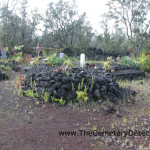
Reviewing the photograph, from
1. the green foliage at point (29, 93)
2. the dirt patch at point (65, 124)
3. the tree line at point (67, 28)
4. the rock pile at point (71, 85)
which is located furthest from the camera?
the tree line at point (67, 28)

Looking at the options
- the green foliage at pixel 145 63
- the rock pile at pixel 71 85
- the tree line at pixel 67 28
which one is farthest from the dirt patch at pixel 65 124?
the tree line at pixel 67 28

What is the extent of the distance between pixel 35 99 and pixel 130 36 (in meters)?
15.5

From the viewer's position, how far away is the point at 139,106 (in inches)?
144

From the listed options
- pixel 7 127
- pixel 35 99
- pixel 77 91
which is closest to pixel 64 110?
pixel 77 91

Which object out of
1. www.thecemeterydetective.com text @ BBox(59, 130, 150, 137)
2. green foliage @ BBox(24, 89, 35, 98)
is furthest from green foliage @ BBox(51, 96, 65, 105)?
www.thecemeterydetective.com text @ BBox(59, 130, 150, 137)

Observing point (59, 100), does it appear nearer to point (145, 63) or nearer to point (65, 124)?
point (65, 124)

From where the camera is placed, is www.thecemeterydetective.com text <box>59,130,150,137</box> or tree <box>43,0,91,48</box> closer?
www.thecemeterydetective.com text <box>59,130,150,137</box>

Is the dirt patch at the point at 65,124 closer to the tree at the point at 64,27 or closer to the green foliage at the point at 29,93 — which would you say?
the green foliage at the point at 29,93

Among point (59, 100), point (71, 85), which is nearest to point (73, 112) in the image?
point (59, 100)

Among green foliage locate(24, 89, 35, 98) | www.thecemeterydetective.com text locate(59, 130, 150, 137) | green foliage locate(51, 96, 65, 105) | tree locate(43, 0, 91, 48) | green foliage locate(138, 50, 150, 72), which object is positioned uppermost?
tree locate(43, 0, 91, 48)

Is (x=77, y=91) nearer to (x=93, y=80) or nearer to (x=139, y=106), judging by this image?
(x=93, y=80)

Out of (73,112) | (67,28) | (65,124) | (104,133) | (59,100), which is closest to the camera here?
(104,133)

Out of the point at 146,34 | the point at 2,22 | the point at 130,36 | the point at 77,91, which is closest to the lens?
the point at 77,91

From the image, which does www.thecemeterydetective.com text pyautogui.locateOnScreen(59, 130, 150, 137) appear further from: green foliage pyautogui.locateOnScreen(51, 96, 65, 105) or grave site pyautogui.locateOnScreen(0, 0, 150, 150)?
green foliage pyautogui.locateOnScreen(51, 96, 65, 105)
